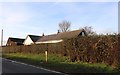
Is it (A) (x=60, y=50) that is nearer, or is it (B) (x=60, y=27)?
(A) (x=60, y=50)

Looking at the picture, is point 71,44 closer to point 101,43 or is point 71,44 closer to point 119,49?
point 101,43

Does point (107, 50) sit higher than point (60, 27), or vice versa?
point (60, 27)

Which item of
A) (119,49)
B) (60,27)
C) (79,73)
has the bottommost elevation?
(79,73)

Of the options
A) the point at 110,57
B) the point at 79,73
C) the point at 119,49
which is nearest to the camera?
the point at 79,73

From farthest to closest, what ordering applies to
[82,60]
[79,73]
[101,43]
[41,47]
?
[41,47]
[82,60]
[101,43]
[79,73]

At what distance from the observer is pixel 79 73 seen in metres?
16.4

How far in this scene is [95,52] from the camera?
23.5m

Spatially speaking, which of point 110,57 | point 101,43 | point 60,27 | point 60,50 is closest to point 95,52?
point 101,43

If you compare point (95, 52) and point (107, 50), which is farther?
point (95, 52)

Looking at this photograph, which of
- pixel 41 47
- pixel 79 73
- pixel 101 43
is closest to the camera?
pixel 79 73

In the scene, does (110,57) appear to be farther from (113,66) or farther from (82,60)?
(82,60)

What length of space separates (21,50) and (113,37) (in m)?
36.3

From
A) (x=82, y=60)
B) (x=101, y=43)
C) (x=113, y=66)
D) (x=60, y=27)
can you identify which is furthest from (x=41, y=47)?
(x=60, y=27)

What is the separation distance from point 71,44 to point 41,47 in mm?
15872
